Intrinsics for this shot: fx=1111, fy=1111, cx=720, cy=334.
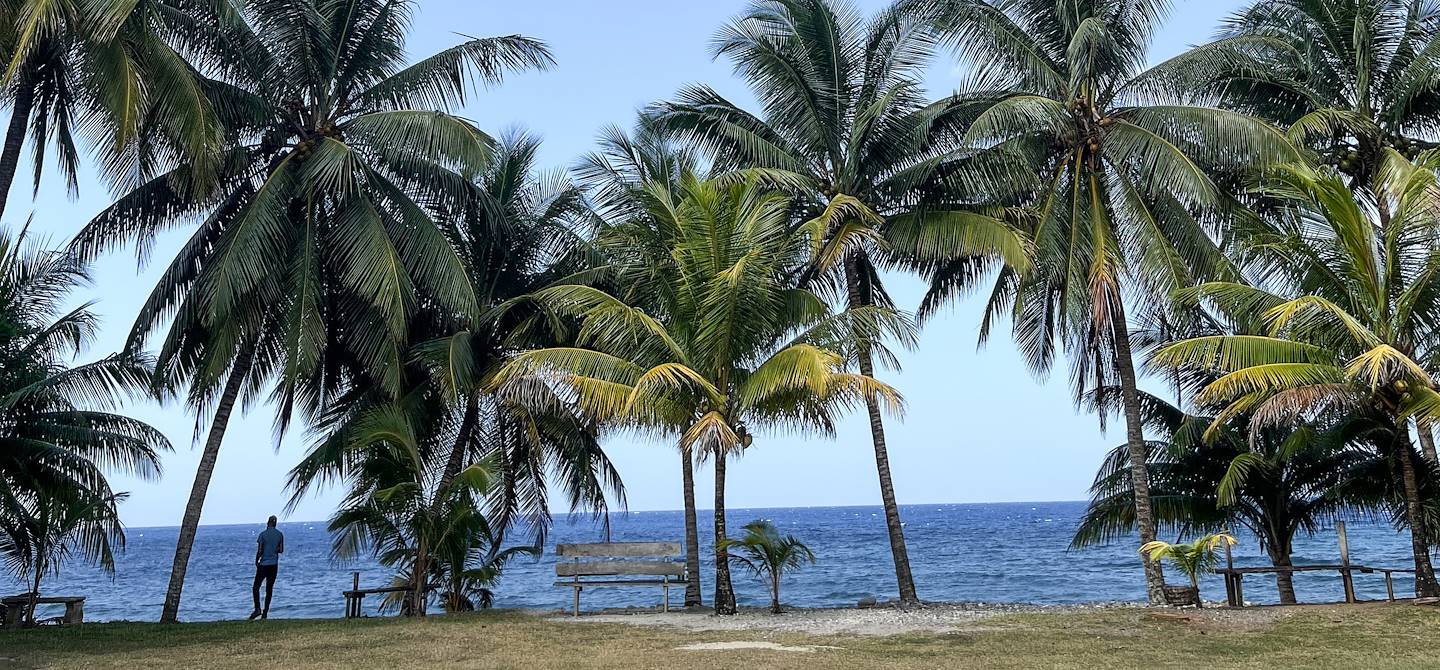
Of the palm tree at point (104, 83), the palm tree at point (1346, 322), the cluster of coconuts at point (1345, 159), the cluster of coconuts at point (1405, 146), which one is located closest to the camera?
the palm tree at point (104, 83)

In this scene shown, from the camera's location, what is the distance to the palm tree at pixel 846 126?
1669cm

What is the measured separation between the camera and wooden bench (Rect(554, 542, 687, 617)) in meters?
14.5

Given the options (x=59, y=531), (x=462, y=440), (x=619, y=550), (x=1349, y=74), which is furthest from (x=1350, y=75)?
(x=59, y=531)

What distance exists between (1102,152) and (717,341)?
22.2 ft

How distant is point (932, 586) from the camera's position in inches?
1480

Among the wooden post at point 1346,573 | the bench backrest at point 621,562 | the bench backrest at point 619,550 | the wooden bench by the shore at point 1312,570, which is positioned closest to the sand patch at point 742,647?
the bench backrest at point 621,562

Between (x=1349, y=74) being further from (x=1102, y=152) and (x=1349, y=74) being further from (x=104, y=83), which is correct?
(x=104, y=83)

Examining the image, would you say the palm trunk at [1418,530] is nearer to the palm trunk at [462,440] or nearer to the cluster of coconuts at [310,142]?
the palm trunk at [462,440]

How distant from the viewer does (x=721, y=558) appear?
13859mm

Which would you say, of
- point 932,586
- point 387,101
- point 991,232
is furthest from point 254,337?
point 932,586

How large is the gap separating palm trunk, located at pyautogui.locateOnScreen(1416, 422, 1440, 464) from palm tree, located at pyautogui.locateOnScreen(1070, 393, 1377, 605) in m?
1.73

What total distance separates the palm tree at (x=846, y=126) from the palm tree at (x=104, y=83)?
7.21 meters

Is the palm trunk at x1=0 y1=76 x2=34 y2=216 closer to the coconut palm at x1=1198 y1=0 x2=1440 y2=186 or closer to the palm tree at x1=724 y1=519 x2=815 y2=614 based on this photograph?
the palm tree at x1=724 y1=519 x2=815 y2=614

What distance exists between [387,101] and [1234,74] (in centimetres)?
1334
